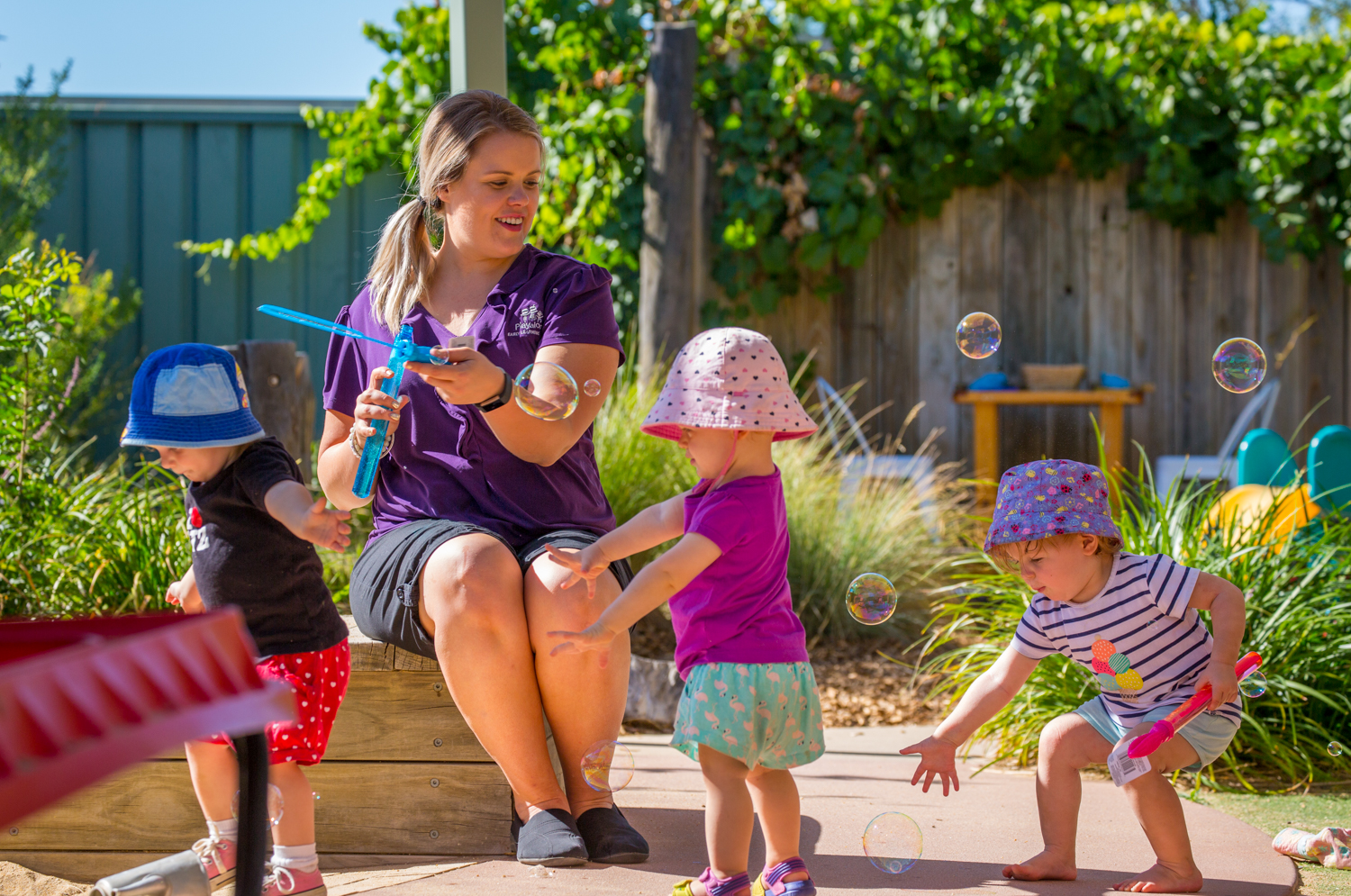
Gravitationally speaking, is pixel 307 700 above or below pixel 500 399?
below

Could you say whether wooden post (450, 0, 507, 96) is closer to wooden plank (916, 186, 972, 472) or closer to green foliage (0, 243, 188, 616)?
green foliage (0, 243, 188, 616)

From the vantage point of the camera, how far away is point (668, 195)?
498 cm

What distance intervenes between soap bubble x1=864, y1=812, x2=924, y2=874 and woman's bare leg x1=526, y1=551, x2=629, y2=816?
451mm

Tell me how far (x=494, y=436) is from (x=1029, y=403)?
3.82 meters

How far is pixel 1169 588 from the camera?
185 cm

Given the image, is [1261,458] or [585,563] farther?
[1261,458]

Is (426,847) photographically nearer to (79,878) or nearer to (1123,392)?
(79,878)

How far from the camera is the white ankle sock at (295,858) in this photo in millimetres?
1813

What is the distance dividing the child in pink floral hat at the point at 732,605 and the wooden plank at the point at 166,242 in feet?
15.7

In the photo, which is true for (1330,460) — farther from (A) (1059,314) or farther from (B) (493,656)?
(A) (1059,314)

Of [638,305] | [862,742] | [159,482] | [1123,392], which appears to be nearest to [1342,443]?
[862,742]

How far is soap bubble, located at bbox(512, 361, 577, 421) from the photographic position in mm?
1890

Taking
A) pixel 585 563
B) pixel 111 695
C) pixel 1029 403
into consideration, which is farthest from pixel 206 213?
pixel 111 695

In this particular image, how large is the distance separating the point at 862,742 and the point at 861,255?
3.20 meters
